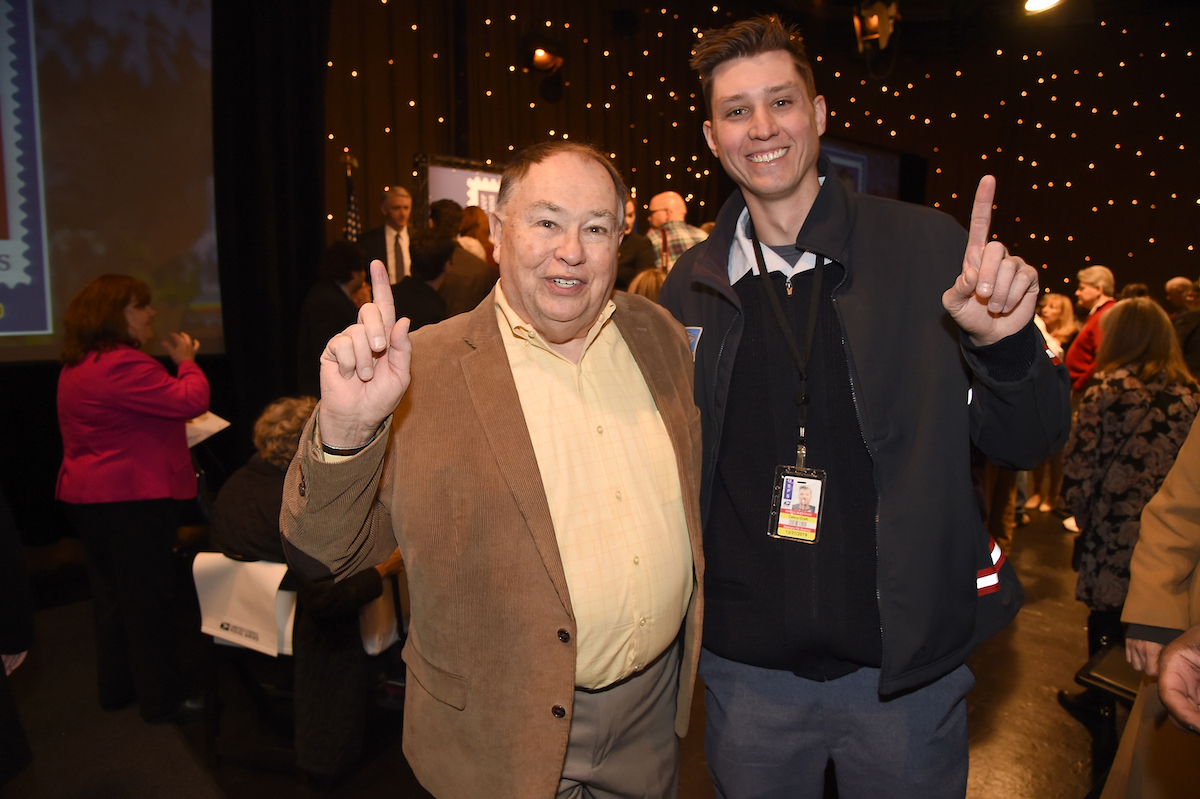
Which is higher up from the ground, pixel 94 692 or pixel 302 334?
pixel 302 334

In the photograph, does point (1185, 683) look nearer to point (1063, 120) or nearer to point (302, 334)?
point (302, 334)

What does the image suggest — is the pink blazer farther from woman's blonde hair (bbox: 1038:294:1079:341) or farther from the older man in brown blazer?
woman's blonde hair (bbox: 1038:294:1079:341)

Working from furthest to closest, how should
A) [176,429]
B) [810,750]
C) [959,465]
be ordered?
1. [176,429]
2. [810,750]
3. [959,465]

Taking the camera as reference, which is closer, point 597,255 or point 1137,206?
point 597,255

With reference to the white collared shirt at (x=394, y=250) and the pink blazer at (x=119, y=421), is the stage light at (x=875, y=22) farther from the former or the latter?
the pink blazer at (x=119, y=421)

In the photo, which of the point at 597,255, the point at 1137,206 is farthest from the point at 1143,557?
the point at 1137,206

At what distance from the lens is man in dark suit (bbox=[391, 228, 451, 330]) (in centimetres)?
420

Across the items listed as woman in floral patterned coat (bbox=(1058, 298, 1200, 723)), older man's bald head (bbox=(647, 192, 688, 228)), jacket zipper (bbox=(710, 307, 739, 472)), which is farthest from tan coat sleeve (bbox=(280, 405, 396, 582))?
older man's bald head (bbox=(647, 192, 688, 228))

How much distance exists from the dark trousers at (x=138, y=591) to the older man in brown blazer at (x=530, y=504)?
2240mm

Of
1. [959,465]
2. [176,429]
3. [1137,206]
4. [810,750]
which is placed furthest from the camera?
[1137,206]

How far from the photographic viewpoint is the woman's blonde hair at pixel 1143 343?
3193mm

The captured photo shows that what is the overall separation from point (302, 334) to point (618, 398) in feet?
11.2

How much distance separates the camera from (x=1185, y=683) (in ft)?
3.94

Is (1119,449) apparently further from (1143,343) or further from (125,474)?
(125,474)
